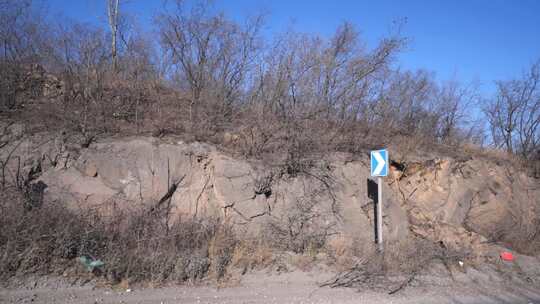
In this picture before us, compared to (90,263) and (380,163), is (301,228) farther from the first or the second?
(90,263)

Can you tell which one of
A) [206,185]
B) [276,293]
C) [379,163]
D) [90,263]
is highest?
[379,163]

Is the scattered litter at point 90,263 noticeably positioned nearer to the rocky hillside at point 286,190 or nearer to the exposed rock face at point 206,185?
the rocky hillside at point 286,190

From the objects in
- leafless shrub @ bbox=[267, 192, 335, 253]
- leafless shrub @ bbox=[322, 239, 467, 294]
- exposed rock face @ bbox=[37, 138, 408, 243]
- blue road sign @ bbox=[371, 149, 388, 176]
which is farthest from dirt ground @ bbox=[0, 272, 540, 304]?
blue road sign @ bbox=[371, 149, 388, 176]

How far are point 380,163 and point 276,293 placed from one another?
4.13 metres

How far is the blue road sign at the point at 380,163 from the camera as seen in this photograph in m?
7.93

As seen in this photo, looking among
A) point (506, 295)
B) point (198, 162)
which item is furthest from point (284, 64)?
point (506, 295)

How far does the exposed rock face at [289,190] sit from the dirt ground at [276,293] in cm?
214

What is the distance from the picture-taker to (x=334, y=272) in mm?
6879

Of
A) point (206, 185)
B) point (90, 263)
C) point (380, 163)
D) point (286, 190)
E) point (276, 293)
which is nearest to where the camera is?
point (90, 263)

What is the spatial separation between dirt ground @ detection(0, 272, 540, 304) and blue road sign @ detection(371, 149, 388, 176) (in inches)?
101

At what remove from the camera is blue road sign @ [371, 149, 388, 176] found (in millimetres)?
7934

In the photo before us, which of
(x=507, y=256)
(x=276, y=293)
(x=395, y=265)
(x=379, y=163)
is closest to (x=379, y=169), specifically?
(x=379, y=163)

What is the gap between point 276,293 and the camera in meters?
5.73

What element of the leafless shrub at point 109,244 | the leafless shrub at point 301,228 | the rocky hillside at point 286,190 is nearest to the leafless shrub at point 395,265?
the rocky hillside at point 286,190
